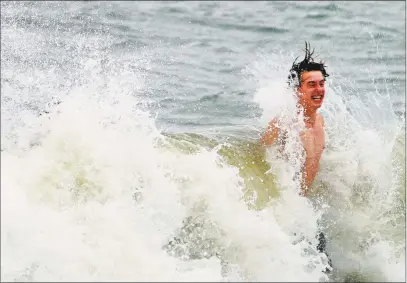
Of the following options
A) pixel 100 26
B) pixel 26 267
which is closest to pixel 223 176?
pixel 26 267

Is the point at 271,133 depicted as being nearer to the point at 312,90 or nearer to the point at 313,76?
the point at 312,90

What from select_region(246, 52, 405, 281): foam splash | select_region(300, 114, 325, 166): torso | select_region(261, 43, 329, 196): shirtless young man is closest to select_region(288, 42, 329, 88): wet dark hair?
select_region(261, 43, 329, 196): shirtless young man

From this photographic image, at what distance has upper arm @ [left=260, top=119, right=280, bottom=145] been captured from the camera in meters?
6.99

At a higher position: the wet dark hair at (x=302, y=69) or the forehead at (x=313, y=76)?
the wet dark hair at (x=302, y=69)

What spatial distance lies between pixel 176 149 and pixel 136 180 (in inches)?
30.4

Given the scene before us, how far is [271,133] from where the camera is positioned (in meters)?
7.03

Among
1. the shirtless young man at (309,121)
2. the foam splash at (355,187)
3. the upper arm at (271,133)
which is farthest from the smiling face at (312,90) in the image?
the upper arm at (271,133)

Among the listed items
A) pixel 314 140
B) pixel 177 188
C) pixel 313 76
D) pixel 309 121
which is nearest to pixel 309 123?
pixel 309 121

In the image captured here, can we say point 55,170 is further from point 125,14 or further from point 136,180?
point 125,14

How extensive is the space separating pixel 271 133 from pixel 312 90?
57 centimetres

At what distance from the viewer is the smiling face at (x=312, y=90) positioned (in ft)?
22.8

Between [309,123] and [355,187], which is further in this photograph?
[355,187]

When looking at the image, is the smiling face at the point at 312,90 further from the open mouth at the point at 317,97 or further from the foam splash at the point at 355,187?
the foam splash at the point at 355,187

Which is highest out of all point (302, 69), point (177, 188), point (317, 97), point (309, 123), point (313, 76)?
point (302, 69)
